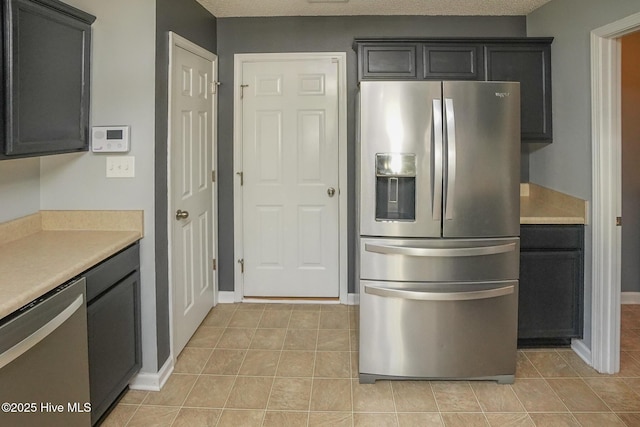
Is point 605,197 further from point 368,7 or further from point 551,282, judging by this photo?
point 368,7

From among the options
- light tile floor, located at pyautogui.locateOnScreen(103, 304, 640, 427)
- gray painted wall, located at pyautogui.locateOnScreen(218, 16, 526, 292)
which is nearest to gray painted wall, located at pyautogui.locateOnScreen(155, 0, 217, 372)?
light tile floor, located at pyautogui.locateOnScreen(103, 304, 640, 427)

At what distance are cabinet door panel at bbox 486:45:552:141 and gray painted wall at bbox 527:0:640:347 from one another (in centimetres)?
5

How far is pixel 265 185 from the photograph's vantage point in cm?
387

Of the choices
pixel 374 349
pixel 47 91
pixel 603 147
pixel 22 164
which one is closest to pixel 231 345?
pixel 374 349

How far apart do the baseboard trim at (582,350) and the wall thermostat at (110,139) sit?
2.96 meters

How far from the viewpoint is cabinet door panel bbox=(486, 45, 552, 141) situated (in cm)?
326

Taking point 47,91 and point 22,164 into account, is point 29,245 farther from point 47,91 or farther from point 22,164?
point 47,91

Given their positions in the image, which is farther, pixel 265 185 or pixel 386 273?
pixel 265 185

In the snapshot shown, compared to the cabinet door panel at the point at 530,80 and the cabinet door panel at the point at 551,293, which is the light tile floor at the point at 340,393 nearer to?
the cabinet door panel at the point at 551,293

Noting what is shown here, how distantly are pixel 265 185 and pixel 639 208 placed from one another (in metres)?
3.07

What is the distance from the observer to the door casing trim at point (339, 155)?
12.3ft

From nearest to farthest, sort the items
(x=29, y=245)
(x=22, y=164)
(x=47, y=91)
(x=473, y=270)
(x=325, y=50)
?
(x=47, y=91)
(x=29, y=245)
(x=22, y=164)
(x=473, y=270)
(x=325, y=50)

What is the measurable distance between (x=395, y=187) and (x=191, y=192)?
142 cm

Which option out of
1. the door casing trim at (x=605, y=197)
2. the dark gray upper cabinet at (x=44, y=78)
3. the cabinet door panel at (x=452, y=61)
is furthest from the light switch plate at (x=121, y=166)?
the door casing trim at (x=605, y=197)
